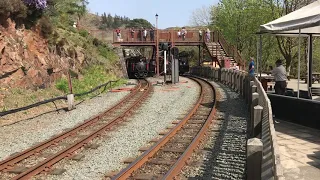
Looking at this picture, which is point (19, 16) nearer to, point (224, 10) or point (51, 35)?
point (51, 35)

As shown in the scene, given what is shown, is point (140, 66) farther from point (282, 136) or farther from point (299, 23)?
point (282, 136)

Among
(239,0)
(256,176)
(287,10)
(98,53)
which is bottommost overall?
(256,176)

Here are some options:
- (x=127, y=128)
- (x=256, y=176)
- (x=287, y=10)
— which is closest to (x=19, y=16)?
Result: (x=127, y=128)

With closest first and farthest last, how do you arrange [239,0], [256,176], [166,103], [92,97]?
[256,176] < [166,103] < [92,97] < [239,0]

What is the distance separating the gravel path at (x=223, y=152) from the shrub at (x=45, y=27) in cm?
1182

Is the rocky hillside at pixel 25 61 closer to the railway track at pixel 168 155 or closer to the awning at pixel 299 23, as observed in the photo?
the railway track at pixel 168 155

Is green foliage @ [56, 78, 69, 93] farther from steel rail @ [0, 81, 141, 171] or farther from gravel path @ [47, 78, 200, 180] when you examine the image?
steel rail @ [0, 81, 141, 171]

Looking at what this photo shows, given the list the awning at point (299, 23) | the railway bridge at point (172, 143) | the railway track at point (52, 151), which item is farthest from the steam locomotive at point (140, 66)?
the awning at point (299, 23)

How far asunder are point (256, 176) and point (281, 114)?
583 cm

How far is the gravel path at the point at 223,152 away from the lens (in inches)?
249

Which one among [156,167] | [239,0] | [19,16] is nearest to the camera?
[156,167]

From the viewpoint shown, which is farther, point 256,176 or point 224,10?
point 224,10

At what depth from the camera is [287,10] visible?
111 ft

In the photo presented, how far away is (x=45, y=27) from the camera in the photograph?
19141 mm
